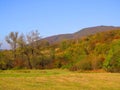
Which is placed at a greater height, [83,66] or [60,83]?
[83,66]

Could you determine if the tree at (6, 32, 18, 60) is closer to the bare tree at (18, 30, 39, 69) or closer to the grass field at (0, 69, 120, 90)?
the bare tree at (18, 30, 39, 69)

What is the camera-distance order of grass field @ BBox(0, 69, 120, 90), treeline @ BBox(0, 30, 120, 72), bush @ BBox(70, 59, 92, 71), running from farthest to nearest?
treeline @ BBox(0, 30, 120, 72)
bush @ BBox(70, 59, 92, 71)
grass field @ BBox(0, 69, 120, 90)

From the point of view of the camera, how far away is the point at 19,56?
6291 cm

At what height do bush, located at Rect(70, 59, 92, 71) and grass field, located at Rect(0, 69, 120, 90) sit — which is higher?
bush, located at Rect(70, 59, 92, 71)

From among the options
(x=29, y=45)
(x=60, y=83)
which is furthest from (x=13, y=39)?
(x=60, y=83)

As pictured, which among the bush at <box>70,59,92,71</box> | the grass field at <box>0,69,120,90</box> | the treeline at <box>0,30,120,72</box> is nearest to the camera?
the grass field at <box>0,69,120,90</box>

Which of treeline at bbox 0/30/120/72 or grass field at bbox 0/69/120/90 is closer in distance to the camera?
grass field at bbox 0/69/120/90

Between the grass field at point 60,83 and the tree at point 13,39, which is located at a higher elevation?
the tree at point 13,39

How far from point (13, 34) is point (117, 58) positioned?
3118 centimetres

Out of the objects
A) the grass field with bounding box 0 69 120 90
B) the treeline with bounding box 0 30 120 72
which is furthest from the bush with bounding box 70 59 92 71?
the grass field with bounding box 0 69 120 90

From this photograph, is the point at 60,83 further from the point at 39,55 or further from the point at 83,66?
the point at 39,55

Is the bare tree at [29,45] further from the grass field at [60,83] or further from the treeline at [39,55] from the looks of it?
the grass field at [60,83]

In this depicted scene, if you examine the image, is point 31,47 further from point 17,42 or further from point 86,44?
point 86,44

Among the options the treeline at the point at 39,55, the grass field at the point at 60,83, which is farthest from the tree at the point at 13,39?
the grass field at the point at 60,83
